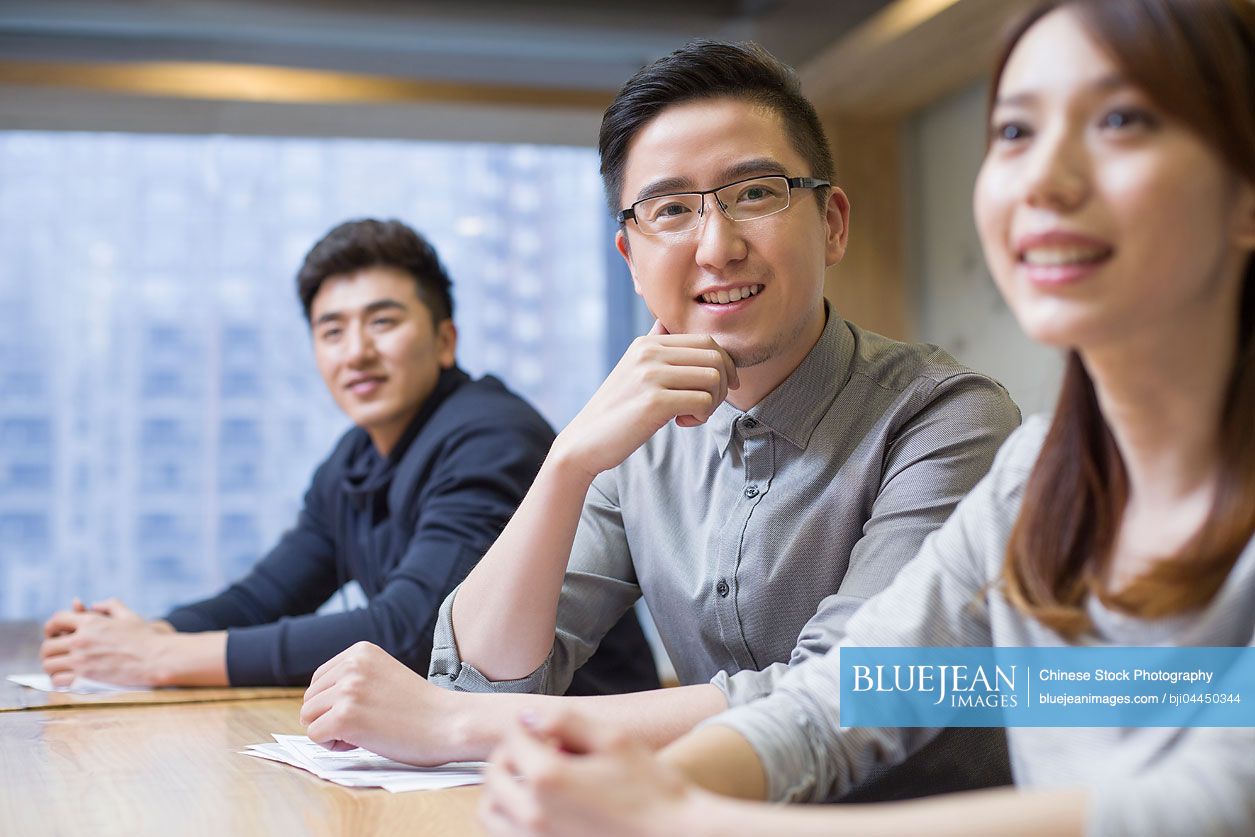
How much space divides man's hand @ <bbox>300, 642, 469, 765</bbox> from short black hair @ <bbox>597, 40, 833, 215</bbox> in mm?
634

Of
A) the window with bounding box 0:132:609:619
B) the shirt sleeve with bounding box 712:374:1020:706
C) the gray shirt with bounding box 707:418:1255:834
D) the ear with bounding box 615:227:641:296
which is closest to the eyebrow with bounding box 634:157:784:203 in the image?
the ear with bounding box 615:227:641:296

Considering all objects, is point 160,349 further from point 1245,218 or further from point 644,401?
point 1245,218

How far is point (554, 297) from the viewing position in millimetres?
4352

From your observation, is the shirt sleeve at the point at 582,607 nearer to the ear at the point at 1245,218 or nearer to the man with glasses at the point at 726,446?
the man with glasses at the point at 726,446

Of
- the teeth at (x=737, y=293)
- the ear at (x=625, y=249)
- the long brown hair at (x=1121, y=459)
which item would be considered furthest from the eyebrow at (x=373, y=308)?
the long brown hair at (x=1121, y=459)

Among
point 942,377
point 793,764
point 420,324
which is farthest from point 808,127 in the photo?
point 420,324

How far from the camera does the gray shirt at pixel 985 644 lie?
751 millimetres

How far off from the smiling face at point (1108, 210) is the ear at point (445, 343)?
5.79 ft

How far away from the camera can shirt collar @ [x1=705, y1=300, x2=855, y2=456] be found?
1367mm

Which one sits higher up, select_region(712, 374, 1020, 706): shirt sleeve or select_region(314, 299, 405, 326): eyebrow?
select_region(314, 299, 405, 326): eyebrow

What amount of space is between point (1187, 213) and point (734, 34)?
3.62 m

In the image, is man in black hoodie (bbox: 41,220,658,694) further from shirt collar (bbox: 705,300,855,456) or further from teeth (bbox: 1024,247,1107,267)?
teeth (bbox: 1024,247,1107,267)

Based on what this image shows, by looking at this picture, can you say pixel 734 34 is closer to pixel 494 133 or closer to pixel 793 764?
pixel 494 133

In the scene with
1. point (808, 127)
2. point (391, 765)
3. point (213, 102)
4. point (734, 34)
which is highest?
point (734, 34)
